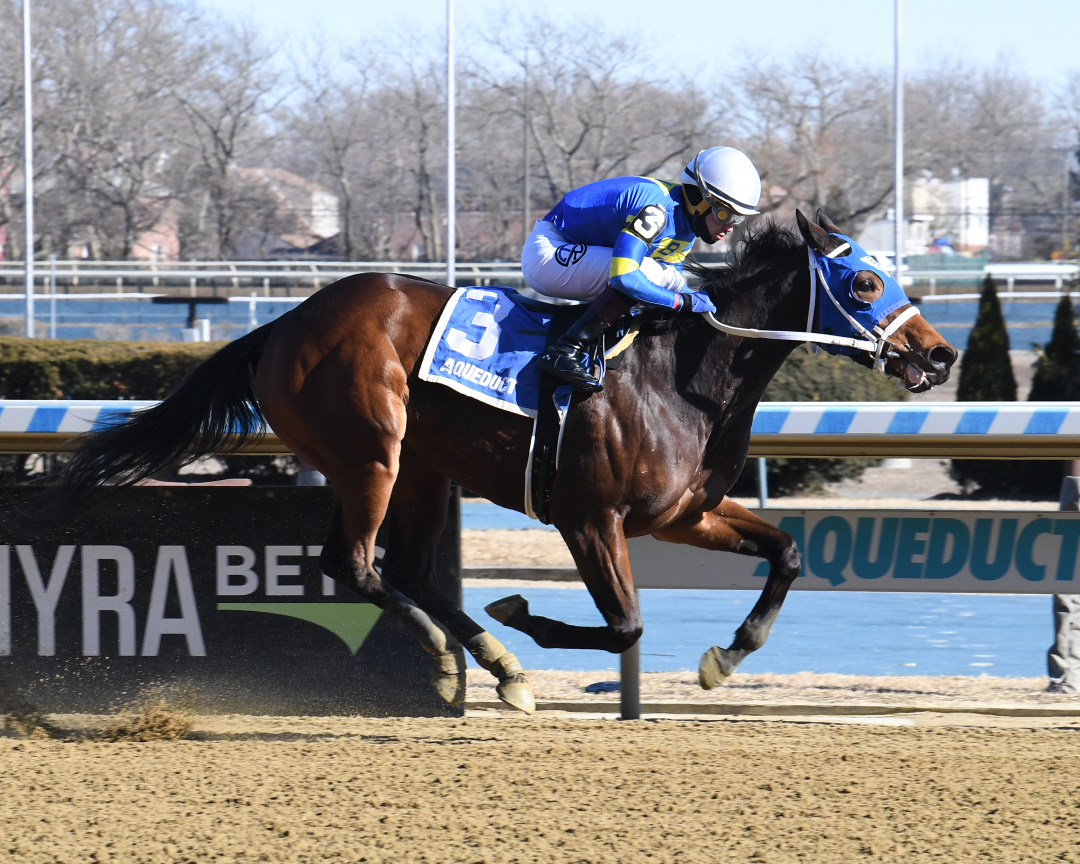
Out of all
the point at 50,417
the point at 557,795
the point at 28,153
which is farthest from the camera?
the point at 28,153

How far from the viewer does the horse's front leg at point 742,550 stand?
4125 mm

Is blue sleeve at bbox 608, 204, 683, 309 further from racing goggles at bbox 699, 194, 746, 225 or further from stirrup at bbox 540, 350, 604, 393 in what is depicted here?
stirrup at bbox 540, 350, 604, 393

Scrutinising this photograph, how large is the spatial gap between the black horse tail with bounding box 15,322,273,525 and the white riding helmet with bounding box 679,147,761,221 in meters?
1.58

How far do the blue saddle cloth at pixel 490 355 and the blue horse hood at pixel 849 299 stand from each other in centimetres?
88

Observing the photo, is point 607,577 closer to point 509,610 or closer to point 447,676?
point 509,610

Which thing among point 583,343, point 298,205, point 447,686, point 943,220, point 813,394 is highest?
point 943,220

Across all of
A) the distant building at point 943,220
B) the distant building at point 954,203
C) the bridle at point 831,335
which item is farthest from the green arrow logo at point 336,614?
the distant building at point 954,203

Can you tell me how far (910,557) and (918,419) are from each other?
1.72ft

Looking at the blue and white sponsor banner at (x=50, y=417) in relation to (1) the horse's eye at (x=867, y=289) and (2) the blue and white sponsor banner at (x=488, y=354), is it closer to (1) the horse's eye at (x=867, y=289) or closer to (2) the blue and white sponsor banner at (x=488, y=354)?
(2) the blue and white sponsor banner at (x=488, y=354)

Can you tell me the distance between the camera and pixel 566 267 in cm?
411

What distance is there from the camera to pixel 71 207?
116 feet

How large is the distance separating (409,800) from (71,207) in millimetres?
35249

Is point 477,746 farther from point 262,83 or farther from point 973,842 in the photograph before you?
point 262,83

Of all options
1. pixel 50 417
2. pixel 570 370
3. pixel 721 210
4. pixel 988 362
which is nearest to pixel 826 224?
pixel 721 210
